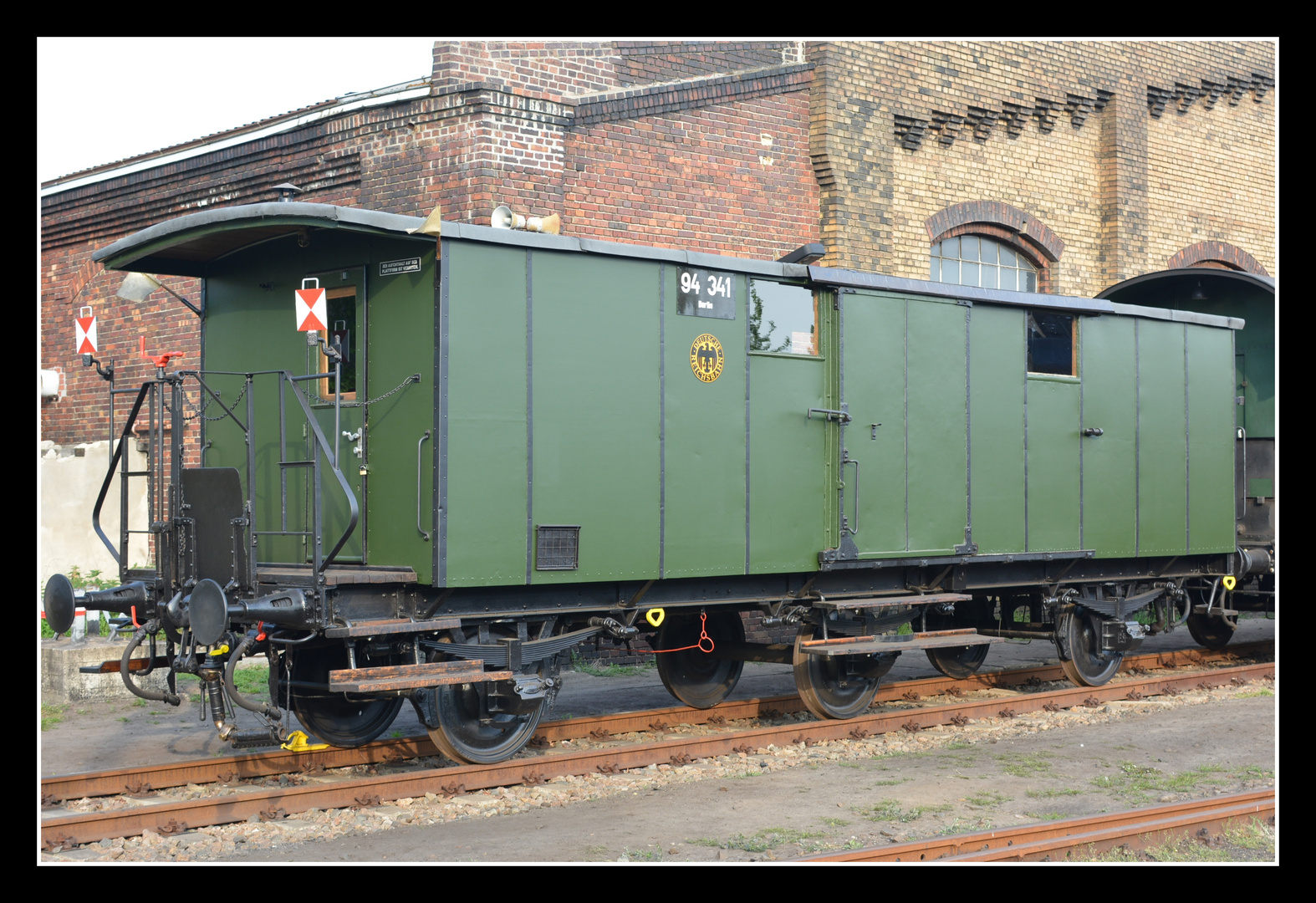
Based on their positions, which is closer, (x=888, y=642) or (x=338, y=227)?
(x=338, y=227)

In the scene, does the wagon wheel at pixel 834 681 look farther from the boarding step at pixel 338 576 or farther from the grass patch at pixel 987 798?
the boarding step at pixel 338 576

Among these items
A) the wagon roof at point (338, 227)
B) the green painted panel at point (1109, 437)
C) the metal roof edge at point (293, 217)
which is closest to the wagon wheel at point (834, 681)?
the green painted panel at point (1109, 437)

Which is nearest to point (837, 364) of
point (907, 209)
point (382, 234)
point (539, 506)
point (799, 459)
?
point (799, 459)

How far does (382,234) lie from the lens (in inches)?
312

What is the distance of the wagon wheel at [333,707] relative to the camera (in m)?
8.70

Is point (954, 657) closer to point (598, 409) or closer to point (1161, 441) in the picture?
point (1161, 441)

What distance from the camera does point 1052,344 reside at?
11469 millimetres

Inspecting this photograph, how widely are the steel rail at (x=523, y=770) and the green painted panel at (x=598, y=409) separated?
1.25 meters

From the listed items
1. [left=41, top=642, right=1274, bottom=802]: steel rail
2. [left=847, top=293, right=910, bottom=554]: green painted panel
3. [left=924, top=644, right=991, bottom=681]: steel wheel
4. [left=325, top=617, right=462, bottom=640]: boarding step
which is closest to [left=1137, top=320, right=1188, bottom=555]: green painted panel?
[left=41, top=642, right=1274, bottom=802]: steel rail

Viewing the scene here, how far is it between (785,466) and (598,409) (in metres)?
1.78

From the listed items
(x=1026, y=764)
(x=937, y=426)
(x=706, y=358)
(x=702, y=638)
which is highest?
(x=706, y=358)

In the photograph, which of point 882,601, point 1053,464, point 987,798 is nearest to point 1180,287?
point 1053,464

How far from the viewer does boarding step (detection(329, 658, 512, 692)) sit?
740 cm

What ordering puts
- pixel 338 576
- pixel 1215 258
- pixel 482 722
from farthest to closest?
pixel 1215 258 → pixel 482 722 → pixel 338 576
